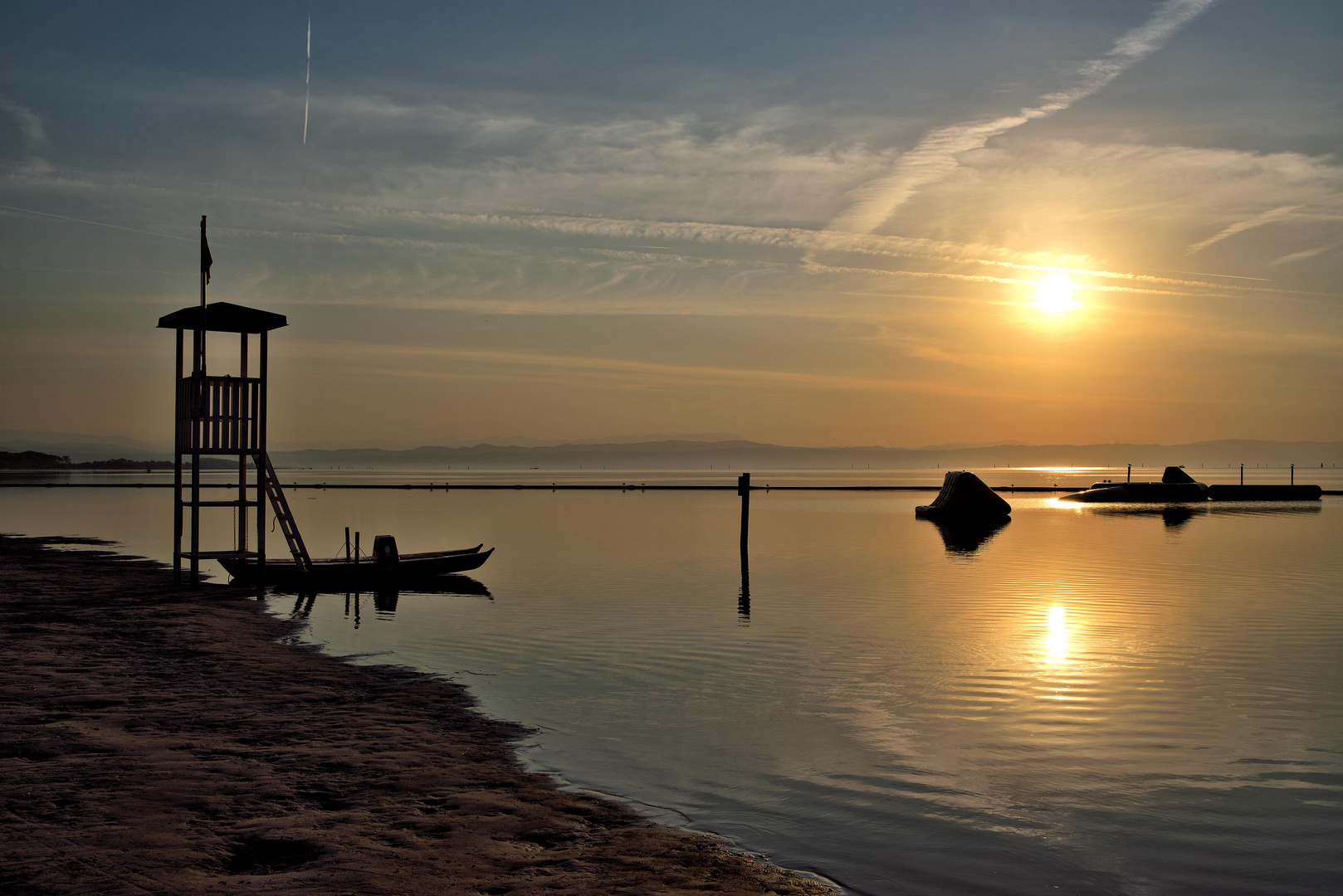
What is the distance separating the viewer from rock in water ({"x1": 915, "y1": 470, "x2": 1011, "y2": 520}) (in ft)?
202

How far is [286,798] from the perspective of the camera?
8.24 meters

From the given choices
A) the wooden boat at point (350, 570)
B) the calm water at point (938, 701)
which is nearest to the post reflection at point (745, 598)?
the calm water at point (938, 701)

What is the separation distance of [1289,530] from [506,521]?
45.2m

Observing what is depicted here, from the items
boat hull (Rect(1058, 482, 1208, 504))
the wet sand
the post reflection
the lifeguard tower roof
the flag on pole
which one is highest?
the flag on pole

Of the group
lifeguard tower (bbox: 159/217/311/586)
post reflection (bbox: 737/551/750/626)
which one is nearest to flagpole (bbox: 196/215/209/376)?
lifeguard tower (bbox: 159/217/311/586)

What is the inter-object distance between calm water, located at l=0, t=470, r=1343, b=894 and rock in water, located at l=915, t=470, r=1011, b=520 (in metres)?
25.1

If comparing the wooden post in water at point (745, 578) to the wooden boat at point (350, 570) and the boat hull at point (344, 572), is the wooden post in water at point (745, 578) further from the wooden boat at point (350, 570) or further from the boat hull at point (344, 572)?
the boat hull at point (344, 572)

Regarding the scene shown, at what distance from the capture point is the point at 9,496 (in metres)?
94.6

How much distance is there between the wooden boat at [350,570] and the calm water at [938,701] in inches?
51.0

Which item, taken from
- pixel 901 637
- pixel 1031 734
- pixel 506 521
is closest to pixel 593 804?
pixel 1031 734

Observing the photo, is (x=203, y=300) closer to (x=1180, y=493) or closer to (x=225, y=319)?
(x=225, y=319)

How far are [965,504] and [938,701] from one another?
5053 cm

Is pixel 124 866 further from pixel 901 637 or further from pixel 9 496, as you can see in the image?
pixel 9 496

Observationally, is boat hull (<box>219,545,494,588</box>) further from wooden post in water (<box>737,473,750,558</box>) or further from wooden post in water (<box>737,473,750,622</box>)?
wooden post in water (<box>737,473,750,558</box>)
